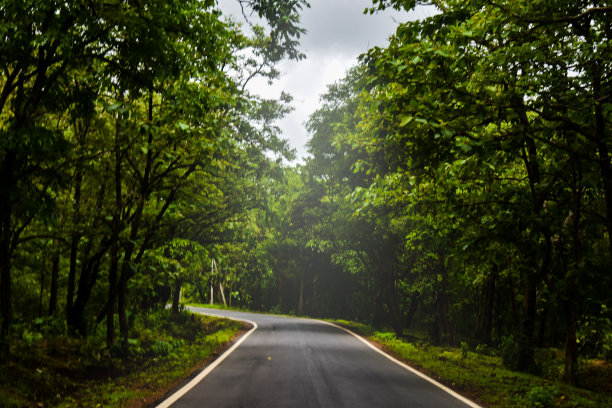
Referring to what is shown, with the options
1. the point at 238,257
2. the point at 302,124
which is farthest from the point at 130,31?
the point at 302,124

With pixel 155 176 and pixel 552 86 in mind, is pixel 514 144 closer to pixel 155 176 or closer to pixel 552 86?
pixel 552 86

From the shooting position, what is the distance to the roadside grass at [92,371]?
6.79 m

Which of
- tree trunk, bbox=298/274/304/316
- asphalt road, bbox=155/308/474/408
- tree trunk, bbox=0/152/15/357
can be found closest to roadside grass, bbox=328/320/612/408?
asphalt road, bbox=155/308/474/408

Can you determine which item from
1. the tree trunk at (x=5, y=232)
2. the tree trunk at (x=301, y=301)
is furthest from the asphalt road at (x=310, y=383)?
the tree trunk at (x=301, y=301)

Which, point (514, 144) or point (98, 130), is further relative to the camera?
point (98, 130)

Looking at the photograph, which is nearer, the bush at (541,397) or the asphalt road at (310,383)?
the asphalt road at (310,383)

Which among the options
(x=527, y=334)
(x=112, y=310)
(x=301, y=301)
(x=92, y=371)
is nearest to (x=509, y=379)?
(x=527, y=334)

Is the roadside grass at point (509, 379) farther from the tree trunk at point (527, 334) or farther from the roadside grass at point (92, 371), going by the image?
the roadside grass at point (92, 371)

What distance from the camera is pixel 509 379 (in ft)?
31.9

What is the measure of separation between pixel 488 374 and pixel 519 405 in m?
3.06

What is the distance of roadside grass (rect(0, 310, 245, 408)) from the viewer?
6.79m

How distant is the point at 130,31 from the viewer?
6.28 m

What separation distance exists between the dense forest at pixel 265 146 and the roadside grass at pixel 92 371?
60cm

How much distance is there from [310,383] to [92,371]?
15.2 feet
